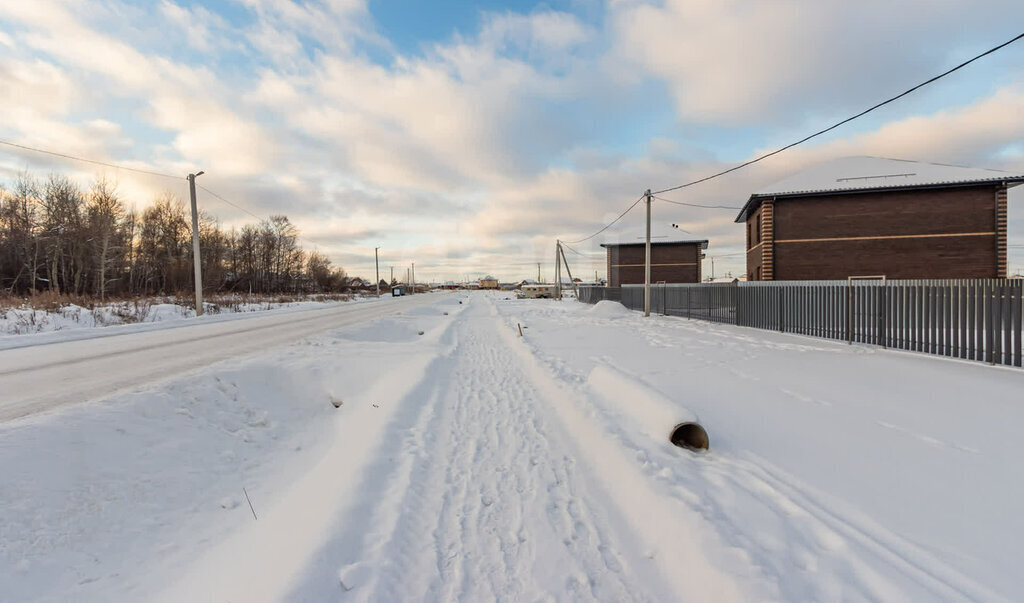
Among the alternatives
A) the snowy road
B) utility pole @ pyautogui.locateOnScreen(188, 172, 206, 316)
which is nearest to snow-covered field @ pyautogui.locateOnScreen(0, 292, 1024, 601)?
the snowy road

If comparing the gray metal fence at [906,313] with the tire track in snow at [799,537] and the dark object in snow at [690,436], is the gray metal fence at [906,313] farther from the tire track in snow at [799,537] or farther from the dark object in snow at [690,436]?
the tire track in snow at [799,537]

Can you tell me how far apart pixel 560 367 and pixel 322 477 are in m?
5.25

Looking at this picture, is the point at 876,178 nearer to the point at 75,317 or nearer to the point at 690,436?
the point at 690,436

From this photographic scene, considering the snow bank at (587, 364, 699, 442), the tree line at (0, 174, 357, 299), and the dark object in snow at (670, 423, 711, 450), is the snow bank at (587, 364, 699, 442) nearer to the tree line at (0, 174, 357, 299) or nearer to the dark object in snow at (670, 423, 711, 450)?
the dark object in snow at (670, 423, 711, 450)

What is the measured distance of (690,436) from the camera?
4.29 metres

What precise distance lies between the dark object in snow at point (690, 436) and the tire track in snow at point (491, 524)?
3.88 ft

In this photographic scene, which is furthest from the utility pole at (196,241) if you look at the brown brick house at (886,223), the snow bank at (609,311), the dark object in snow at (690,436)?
the brown brick house at (886,223)

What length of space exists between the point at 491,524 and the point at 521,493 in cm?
50

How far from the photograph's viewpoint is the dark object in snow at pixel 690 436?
4.11 meters

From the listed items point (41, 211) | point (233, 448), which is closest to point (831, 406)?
point (233, 448)

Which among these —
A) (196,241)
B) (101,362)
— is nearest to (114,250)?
(196,241)

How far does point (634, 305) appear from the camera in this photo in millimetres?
27344

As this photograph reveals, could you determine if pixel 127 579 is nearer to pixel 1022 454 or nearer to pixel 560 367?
pixel 560 367

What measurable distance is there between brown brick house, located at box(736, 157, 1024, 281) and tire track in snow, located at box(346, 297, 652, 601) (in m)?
24.4
